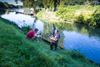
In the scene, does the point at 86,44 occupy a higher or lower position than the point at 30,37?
lower

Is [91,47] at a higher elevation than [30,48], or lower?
lower

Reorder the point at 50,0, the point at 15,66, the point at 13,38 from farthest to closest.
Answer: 1. the point at 50,0
2. the point at 13,38
3. the point at 15,66

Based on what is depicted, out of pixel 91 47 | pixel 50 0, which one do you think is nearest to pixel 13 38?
pixel 91 47

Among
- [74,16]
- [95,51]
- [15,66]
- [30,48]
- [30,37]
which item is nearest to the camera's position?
[15,66]

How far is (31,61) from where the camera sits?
10141 millimetres

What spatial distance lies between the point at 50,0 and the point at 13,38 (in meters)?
59.6

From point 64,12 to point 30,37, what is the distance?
50.2m

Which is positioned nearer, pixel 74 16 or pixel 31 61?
pixel 31 61

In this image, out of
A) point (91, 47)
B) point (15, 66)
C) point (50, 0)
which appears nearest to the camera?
point (15, 66)

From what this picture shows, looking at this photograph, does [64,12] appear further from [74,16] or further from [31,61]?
[31,61]

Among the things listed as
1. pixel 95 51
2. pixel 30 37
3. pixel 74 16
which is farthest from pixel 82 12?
pixel 30 37

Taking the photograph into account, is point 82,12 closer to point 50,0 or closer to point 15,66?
point 50,0

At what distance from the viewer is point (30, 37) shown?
21.0 meters

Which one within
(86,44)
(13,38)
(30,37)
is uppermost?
(13,38)
